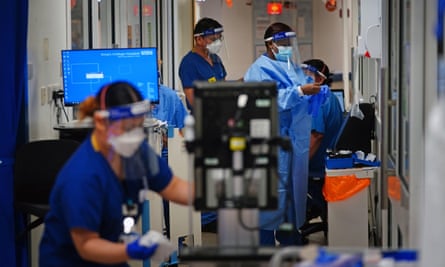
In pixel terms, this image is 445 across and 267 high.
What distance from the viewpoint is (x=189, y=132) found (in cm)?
265

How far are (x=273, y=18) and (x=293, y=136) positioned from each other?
6315mm

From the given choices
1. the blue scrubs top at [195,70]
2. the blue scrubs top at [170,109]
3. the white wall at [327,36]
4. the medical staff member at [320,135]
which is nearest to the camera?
the medical staff member at [320,135]

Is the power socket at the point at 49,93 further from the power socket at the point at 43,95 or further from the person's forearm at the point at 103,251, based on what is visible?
the person's forearm at the point at 103,251

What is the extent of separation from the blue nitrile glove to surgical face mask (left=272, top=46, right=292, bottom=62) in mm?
2620

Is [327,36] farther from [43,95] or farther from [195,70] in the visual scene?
[43,95]

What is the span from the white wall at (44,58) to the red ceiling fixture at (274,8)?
592cm

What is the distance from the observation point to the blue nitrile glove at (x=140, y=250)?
8.79 feet

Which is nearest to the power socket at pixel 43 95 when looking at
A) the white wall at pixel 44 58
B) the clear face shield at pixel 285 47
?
the white wall at pixel 44 58

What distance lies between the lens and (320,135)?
570 cm

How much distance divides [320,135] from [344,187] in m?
0.57

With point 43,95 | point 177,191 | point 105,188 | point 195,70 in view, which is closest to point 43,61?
point 43,95

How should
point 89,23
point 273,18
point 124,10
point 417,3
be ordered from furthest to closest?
point 273,18 < point 124,10 < point 89,23 < point 417,3

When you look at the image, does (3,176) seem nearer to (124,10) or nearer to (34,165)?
(34,165)

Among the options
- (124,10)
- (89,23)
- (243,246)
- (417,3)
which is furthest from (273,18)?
(243,246)
